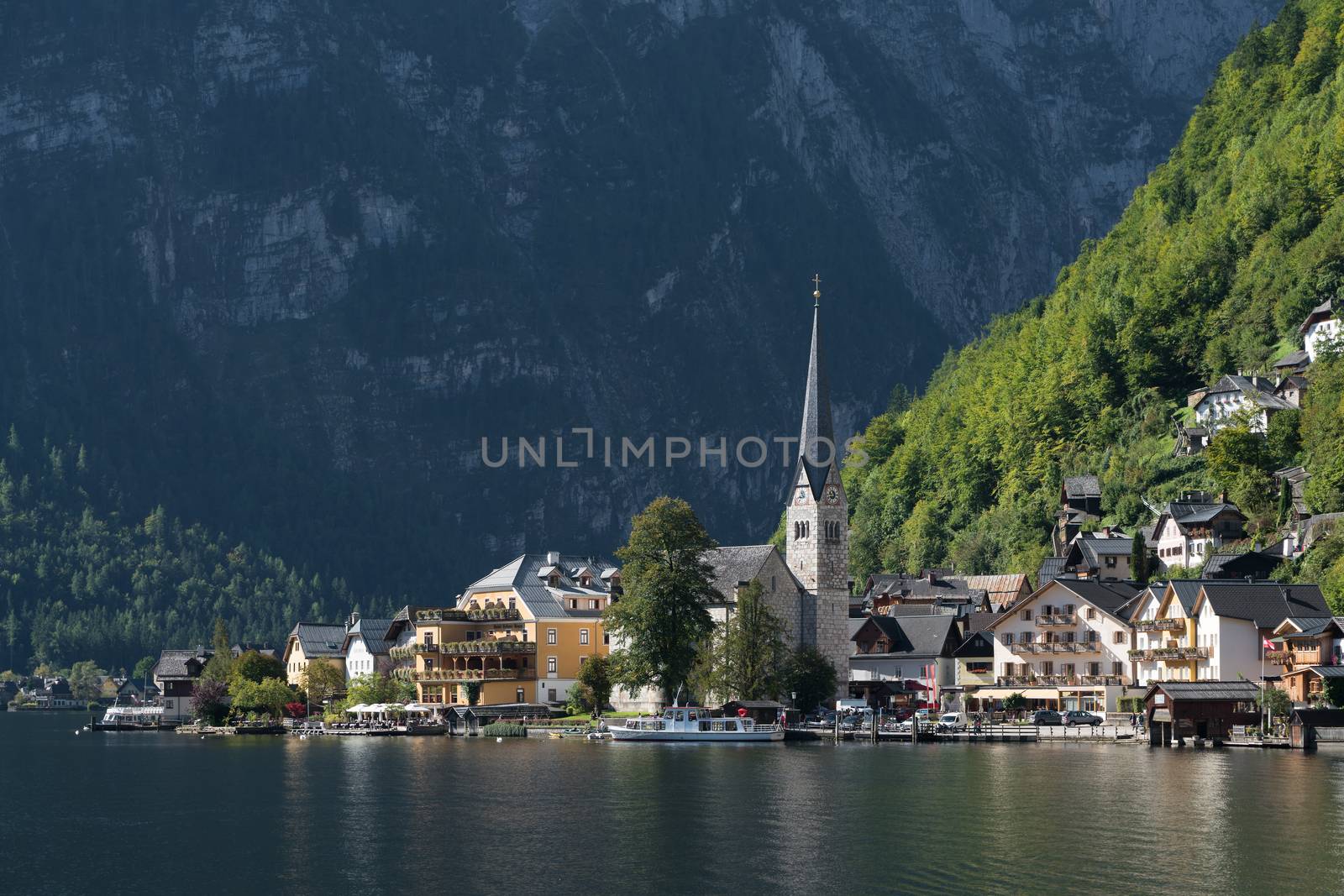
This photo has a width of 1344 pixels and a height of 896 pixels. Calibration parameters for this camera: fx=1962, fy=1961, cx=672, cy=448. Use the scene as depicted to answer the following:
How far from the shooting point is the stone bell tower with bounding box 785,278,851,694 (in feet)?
458

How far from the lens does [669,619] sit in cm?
12238

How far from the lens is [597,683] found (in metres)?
133

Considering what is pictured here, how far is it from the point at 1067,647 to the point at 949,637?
49.3 feet

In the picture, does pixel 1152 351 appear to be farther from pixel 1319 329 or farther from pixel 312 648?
pixel 312 648

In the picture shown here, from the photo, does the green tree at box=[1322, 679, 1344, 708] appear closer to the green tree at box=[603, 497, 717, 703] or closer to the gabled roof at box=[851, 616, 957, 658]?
the green tree at box=[603, 497, 717, 703]

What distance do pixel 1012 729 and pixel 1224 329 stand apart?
66.0 meters

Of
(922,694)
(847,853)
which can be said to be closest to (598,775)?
(847,853)

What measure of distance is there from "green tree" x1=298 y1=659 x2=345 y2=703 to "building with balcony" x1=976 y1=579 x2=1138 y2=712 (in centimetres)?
5402

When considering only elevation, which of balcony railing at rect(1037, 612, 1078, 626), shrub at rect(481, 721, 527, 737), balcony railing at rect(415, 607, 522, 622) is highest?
balcony railing at rect(415, 607, 522, 622)

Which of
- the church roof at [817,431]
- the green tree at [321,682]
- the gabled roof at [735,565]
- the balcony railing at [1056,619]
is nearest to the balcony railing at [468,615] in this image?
the green tree at [321,682]

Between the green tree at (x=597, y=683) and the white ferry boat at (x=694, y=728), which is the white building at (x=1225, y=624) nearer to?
the white ferry boat at (x=694, y=728)

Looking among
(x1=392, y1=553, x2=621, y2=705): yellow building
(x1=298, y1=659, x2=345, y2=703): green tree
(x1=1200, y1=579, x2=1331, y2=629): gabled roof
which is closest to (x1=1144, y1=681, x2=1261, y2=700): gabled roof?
(x1=1200, y1=579, x2=1331, y2=629): gabled roof

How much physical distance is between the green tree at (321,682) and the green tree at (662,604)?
40.3m

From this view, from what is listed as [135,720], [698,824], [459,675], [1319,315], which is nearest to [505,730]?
[459,675]
